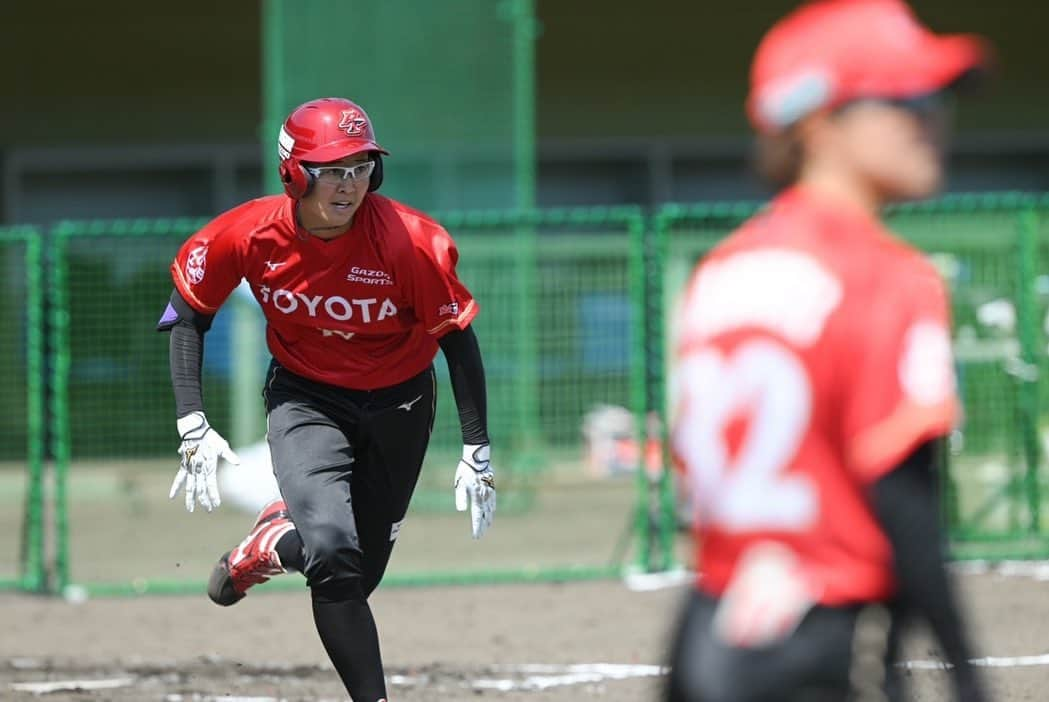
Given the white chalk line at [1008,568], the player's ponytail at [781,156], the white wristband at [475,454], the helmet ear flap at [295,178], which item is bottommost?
the white chalk line at [1008,568]

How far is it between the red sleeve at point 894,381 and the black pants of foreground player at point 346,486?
2.85m

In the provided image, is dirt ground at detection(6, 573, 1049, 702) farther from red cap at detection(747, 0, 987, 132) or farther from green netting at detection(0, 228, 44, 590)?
red cap at detection(747, 0, 987, 132)

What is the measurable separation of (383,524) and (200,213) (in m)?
11.6

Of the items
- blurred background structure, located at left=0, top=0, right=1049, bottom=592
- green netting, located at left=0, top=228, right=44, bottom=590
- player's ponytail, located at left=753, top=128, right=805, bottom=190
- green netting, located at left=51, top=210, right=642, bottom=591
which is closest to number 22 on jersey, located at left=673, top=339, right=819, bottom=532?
player's ponytail, located at left=753, top=128, right=805, bottom=190

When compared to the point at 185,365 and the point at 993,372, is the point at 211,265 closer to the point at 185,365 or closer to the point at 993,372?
the point at 185,365

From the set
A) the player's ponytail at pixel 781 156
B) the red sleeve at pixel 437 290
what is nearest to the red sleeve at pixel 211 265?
the red sleeve at pixel 437 290

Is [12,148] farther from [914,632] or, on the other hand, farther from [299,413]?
[914,632]

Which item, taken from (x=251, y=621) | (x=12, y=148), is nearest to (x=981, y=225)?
(x=251, y=621)

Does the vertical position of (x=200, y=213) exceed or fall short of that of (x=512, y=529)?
it exceeds it

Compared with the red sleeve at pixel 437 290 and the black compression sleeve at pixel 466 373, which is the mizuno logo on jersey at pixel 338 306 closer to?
the red sleeve at pixel 437 290

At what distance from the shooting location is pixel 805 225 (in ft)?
8.32

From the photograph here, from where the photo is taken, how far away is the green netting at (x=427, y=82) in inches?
456

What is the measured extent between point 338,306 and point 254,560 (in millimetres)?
872

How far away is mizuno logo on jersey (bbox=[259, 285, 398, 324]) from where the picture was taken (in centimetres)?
534
